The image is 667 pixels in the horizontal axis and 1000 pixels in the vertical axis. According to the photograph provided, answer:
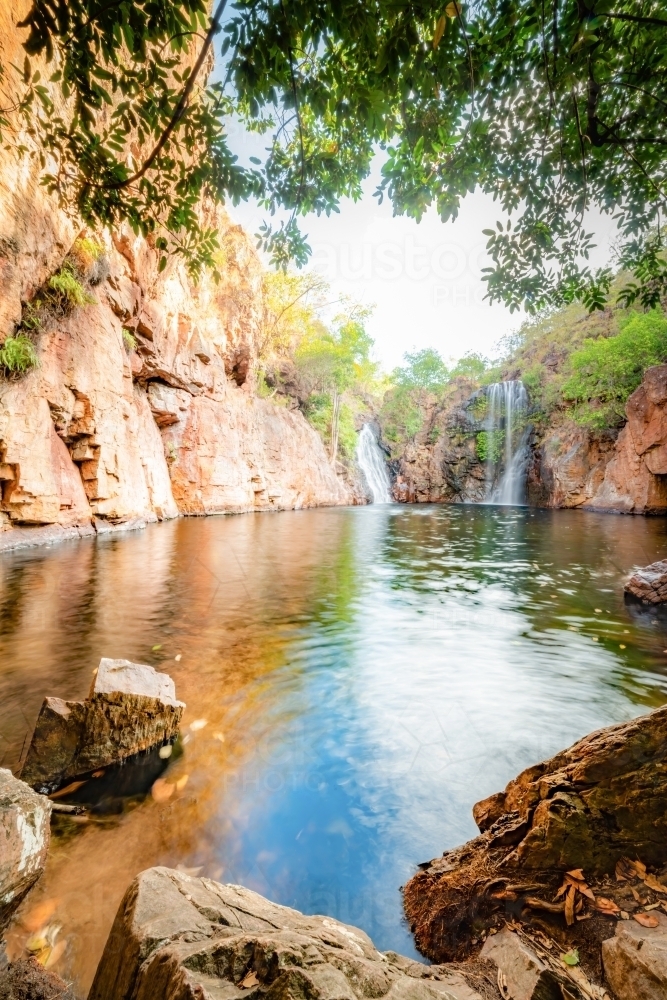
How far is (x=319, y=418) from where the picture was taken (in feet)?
112

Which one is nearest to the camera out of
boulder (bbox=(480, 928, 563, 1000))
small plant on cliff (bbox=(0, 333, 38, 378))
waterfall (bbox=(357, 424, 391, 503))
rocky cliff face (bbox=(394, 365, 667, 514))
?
boulder (bbox=(480, 928, 563, 1000))

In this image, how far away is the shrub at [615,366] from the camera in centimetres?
2058

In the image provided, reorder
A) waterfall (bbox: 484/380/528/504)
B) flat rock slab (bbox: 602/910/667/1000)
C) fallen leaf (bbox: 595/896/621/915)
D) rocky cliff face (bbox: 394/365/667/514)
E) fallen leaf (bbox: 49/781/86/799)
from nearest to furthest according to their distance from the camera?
A: flat rock slab (bbox: 602/910/667/1000) → fallen leaf (bbox: 595/896/621/915) → fallen leaf (bbox: 49/781/86/799) → rocky cliff face (bbox: 394/365/667/514) → waterfall (bbox: 484/380/528/504)

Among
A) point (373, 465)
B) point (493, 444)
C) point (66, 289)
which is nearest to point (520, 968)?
point (66, 289)

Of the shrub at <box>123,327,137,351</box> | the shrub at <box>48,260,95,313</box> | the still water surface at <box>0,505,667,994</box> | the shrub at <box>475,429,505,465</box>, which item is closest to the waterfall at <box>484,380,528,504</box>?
the shrub at <box>475,429,505,465</box>

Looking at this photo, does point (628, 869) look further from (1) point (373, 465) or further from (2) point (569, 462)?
(1) point (373, 465)

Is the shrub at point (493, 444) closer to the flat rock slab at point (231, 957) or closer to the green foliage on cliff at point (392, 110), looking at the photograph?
the green foliage on cliff at point (392, 110)

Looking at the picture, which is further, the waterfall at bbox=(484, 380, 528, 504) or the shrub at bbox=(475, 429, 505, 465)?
the shrub at bbox=(475, 429, 505, 465)

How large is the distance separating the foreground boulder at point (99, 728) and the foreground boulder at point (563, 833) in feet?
6.86

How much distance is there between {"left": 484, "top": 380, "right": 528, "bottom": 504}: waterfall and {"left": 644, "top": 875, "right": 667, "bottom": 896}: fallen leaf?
33200 mm

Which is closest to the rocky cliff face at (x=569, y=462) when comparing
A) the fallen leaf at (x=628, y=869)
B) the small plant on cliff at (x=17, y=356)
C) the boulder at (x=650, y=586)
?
the boulder at (x=650, y=586)

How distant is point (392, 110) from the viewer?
10.4 ft

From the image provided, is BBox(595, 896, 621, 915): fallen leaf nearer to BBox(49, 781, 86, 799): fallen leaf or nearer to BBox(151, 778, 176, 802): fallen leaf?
BBox(151, 778, 176, 802): fallen leaf

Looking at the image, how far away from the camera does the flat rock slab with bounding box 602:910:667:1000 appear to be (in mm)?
1004
